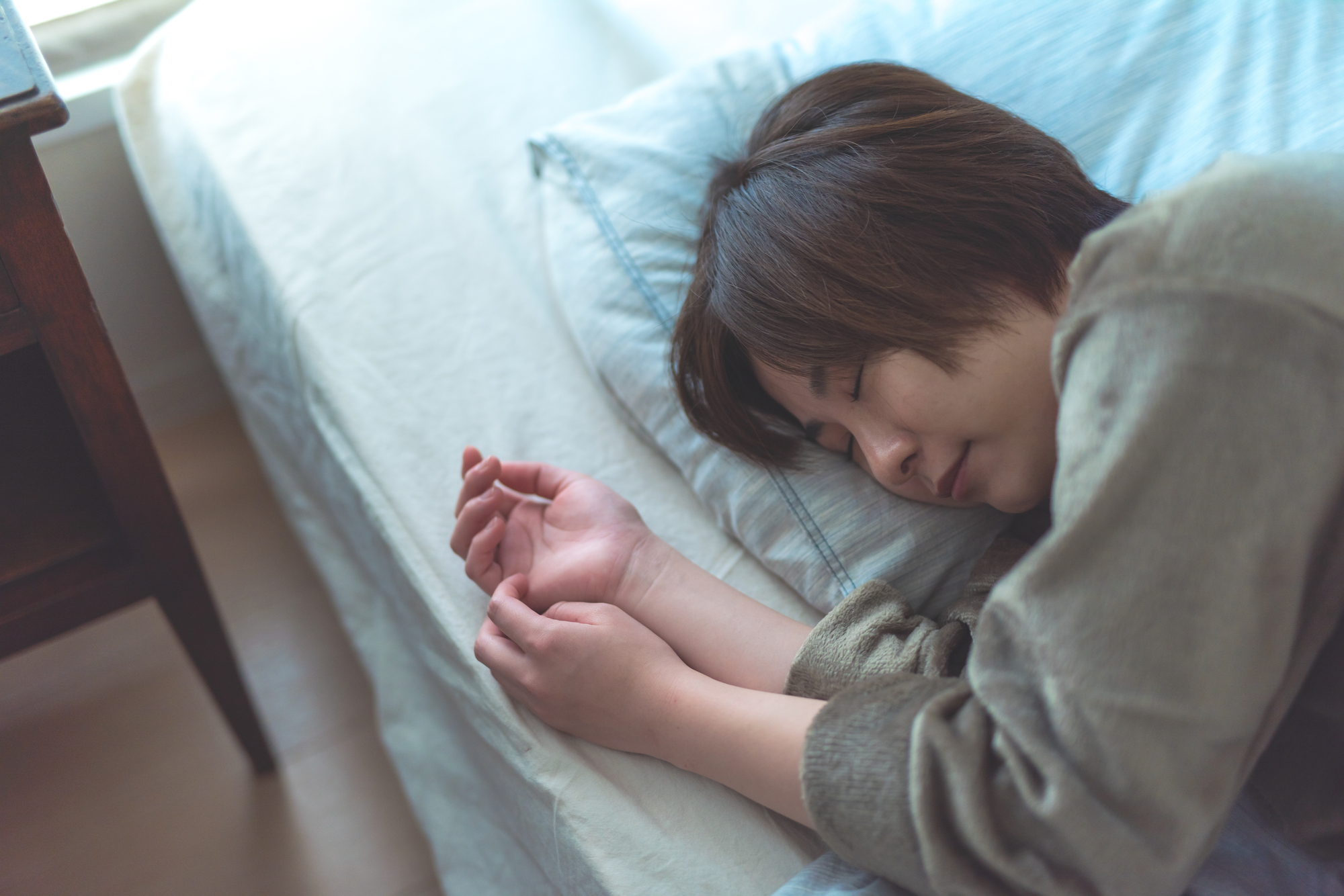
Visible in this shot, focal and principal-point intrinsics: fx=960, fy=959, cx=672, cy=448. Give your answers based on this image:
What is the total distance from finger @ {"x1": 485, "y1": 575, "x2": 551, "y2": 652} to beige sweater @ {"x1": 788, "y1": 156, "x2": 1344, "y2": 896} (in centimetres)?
29

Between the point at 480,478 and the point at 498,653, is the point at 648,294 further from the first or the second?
the point at 498,653

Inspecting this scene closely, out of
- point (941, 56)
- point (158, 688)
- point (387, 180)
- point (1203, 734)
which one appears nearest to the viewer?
point (1203, 734)

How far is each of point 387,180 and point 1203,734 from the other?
3.07 feet

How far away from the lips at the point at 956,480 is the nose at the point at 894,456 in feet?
0.07

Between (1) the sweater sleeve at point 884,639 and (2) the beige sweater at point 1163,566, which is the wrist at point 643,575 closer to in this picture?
(1) the sweater sleeve at point 884,639

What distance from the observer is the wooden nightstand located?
2.09 ft

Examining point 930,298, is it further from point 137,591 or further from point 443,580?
point 137,591

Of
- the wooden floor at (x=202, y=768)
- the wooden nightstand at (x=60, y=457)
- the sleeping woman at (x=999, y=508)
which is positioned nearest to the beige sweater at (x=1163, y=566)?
the sleeping woman at (x=999, y=508)

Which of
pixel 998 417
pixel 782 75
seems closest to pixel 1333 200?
pixel 998 417

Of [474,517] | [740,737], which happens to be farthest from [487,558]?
[740,737]

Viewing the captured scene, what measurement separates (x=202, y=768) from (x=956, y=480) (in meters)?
0.95

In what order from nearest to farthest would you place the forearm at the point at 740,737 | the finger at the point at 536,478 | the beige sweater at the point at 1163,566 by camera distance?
the beige sweater at the point at 1163,566 < the forearm at the point at 740,737 < the finger at the point at 536,478

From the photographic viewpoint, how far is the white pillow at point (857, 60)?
754 mm

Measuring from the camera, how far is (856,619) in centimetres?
68
